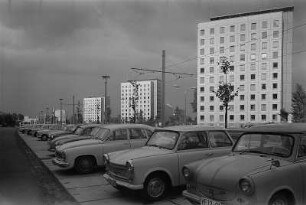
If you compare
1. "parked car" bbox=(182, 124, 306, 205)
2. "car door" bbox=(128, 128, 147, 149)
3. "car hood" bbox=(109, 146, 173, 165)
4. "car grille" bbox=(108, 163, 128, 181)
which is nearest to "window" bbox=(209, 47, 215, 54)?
"car door" bbox=(128, 128, 147, 149)

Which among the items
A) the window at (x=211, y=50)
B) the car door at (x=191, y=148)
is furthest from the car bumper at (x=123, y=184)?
the window at (x=211, y=50)

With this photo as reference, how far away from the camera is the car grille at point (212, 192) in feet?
17.5

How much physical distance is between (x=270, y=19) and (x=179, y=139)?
279 ft

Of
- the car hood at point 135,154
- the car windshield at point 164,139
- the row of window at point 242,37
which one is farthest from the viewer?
the row of window at point 242,37

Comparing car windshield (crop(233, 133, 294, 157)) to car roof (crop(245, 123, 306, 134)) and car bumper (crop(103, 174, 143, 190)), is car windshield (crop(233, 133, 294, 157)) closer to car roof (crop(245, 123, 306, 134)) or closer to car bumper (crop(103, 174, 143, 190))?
car roof (crop(245, 123, 306, 134))

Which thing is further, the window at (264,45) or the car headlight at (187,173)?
the window at (264,45)

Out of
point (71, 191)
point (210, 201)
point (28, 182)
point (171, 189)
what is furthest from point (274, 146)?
point (28, 182)

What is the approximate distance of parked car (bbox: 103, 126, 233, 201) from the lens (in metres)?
7.22

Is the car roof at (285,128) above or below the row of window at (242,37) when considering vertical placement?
below

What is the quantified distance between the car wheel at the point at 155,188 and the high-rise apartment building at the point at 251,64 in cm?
8223

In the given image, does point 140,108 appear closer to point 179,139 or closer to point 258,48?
point 258,48

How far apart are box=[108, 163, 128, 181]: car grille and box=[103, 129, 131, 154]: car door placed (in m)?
2.81

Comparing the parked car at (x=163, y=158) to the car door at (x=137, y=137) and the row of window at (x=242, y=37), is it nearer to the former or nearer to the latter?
the car door at (x=137, y=137)

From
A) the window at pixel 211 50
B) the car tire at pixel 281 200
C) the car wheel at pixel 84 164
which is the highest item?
the window at pixel 211 50
